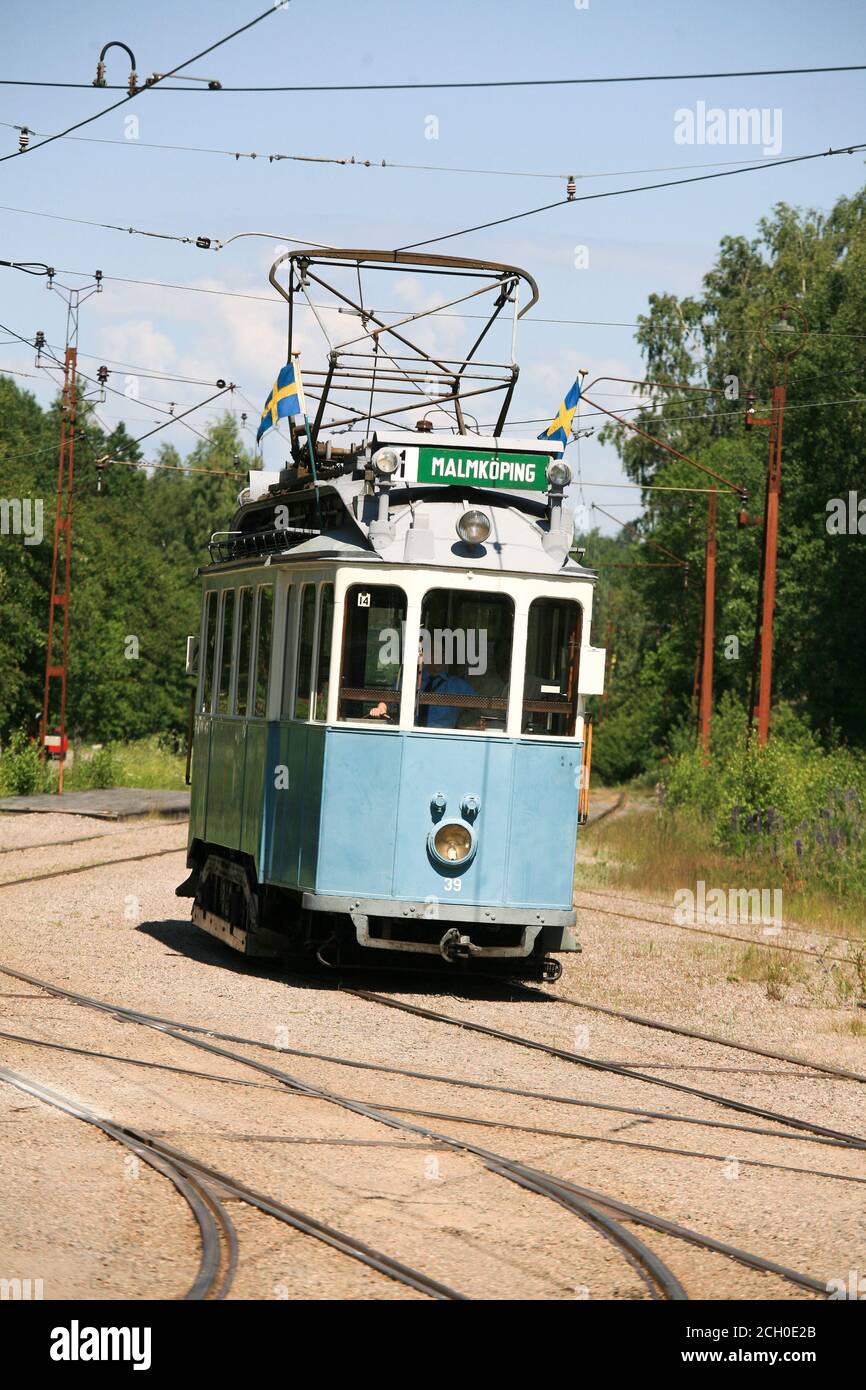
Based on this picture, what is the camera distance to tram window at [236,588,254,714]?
47.5 feet

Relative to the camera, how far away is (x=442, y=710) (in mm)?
12852

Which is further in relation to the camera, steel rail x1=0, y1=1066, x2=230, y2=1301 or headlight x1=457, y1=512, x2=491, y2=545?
headlight x1=457, y1=512, x2=491, y2=545

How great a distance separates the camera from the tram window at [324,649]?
42.1 feet

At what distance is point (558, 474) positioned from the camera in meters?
13.1

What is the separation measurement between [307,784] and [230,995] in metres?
1.57

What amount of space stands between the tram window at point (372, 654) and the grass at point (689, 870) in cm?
746

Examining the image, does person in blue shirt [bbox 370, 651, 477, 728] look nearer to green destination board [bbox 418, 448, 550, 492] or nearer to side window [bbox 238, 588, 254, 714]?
green destination board [bbox 418, 448, 550, 492]

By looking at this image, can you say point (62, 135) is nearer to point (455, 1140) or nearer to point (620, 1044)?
point (620, 1044)

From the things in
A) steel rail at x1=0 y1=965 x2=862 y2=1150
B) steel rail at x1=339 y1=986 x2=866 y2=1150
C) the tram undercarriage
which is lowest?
steel rail at x1=339 y1=986 x2=866 y2=1150

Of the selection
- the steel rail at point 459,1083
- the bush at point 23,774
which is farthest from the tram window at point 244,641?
the bush at point 23,774

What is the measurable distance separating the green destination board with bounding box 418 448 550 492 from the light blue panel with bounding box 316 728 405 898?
1.91 meters

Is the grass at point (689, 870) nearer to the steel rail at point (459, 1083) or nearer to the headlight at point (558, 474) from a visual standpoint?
the headlight at point (558, 474)

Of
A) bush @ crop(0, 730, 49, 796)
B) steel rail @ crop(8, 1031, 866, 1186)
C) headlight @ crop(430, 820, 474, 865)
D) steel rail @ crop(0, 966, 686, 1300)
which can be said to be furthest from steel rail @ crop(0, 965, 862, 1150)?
bush @ crop(0, 730, 49, 796)
